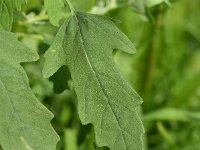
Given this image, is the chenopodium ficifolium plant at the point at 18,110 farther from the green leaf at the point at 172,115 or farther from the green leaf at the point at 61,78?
the green leaf at the point at 172,115

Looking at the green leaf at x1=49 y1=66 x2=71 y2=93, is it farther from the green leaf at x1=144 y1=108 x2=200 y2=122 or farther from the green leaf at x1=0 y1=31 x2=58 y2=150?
the green leaf at x1=144 y1=108 x2=200 y2=122

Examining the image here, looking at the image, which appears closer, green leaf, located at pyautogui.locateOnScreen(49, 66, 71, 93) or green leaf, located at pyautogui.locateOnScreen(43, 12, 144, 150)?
green leaf, located at pyautogui.locateOnScreen(43, 12, 144, 150)

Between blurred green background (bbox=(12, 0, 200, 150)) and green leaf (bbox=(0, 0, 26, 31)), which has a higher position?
green leaf (bbox=(0, 0, 26, 31))

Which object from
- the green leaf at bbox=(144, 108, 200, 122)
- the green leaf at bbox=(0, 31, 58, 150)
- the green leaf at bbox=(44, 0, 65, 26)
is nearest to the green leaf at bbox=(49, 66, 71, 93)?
the green leaf at bbox=(44, 0, 65, 26)

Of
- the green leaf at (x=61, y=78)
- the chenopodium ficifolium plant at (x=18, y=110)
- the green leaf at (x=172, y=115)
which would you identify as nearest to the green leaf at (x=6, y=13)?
the chenopodium ficifolium plant at (x=18, y=110)

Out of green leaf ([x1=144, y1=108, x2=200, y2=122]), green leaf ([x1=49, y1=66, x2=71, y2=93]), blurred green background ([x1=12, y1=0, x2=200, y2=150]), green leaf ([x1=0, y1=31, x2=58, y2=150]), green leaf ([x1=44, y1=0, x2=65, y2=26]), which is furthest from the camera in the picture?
green leaf ([x1=144, y1=108, x2=200, y2=122])

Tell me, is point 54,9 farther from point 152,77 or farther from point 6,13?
Answer: point 152,77

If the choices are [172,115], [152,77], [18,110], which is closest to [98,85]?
[18,110]
